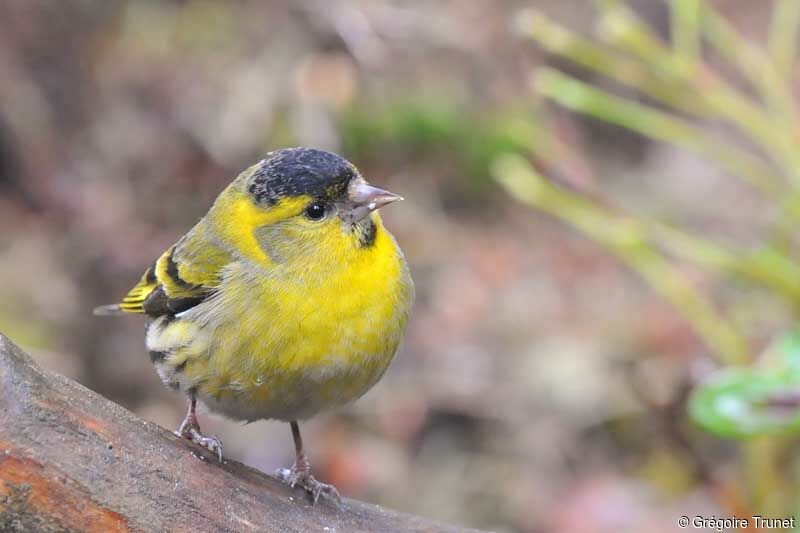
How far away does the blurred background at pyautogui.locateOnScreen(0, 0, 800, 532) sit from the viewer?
18.9 feet

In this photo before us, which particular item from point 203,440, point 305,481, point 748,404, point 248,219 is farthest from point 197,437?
point 748,404

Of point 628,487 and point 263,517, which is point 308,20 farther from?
point 263,517

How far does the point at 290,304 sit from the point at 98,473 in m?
0.99

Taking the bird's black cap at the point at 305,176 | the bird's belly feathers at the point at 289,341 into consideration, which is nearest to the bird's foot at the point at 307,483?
the bird's belly feathers at the point at 289,341

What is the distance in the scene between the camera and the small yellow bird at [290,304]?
3.73 meters

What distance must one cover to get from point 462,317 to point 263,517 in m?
4.54

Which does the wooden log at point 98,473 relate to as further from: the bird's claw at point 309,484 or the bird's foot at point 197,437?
the bird's claw at point 309,484

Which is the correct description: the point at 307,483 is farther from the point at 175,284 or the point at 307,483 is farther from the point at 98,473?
the point at 98,473

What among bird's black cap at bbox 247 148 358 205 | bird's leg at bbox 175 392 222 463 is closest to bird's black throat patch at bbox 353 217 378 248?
bird's black cap at bbox 247 148 358 205

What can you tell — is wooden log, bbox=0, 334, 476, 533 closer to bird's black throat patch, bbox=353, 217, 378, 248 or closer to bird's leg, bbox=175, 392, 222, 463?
bird's leg, bbox=175, 392, 222, 463

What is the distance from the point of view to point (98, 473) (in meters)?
2.99

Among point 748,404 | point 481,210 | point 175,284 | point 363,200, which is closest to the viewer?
point 363,200

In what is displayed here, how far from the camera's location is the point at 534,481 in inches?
269

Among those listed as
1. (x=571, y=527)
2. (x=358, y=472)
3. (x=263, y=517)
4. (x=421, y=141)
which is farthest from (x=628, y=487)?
(x=263, y=517)
